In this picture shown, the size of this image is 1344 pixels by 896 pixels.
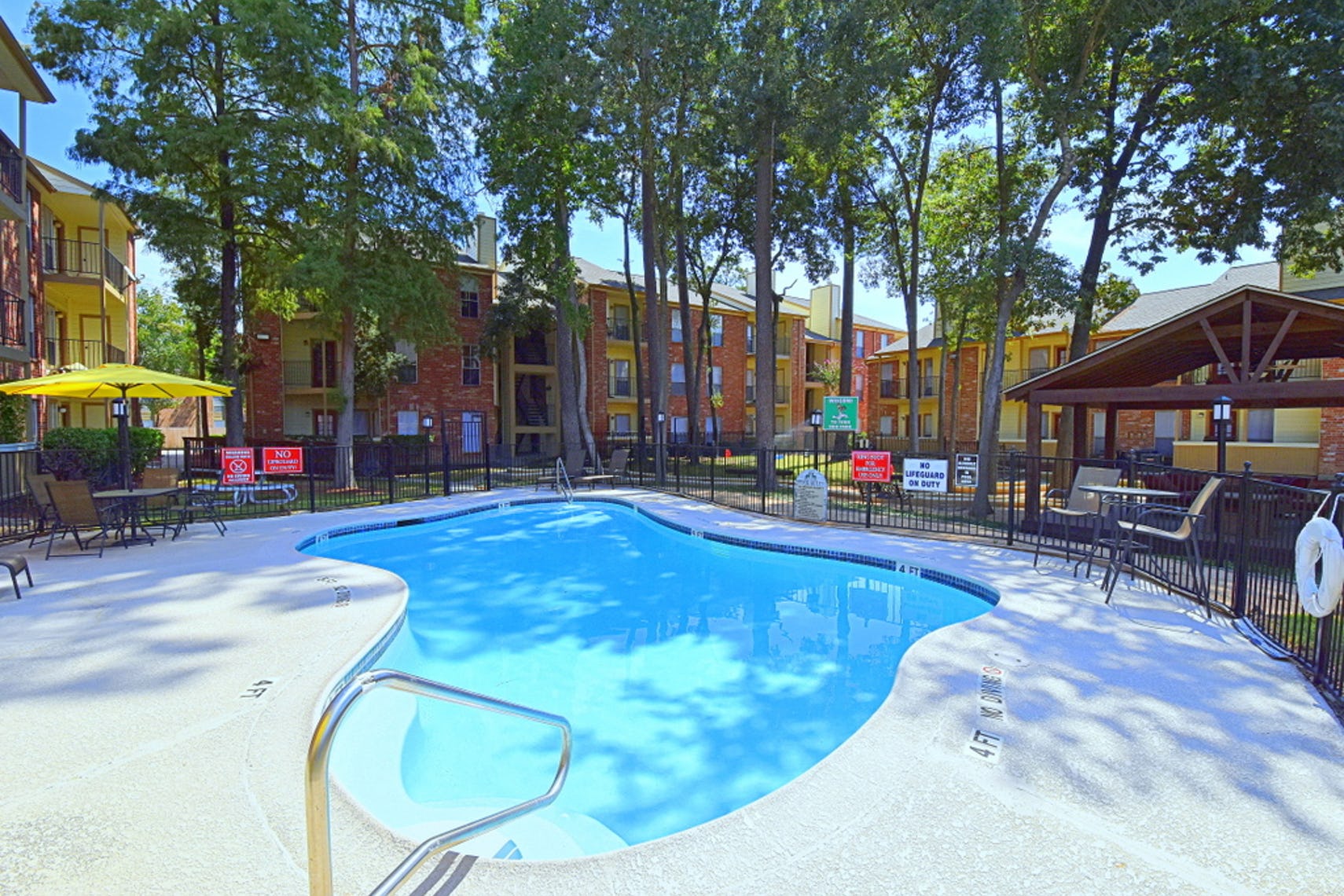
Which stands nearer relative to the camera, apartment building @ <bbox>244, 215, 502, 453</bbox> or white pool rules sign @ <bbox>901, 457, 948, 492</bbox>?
white pool rules sign @ <bbox>901, 457, 948, 492</bbox>

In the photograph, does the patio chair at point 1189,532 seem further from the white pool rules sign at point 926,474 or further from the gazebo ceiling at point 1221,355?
the gazebo ceiling at point 1221,355

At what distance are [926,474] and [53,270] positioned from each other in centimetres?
2338

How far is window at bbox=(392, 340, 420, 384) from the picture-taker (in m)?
26.4

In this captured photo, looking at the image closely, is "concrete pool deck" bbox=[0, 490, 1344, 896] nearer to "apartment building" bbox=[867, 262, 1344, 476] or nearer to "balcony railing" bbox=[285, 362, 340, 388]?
"apartment building" bbox=[867, 262, 1344, 476]

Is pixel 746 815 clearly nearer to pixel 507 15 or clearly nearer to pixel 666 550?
pixel 666 550

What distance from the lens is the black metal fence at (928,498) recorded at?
17.3 ft

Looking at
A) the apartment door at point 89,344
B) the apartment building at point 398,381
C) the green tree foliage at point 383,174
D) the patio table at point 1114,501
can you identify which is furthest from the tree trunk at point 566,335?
the patio table at point 1114,501

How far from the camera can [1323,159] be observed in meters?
12.3

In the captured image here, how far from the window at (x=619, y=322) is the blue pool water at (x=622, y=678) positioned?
2204 centimetres

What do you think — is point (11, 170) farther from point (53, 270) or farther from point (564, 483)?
point (564, 483)

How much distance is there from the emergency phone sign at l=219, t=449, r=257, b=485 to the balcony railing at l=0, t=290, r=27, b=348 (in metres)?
4.78

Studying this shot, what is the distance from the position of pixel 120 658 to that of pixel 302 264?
45.0 ft

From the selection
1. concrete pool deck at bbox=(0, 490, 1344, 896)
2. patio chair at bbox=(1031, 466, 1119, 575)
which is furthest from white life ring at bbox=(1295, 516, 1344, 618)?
patio chair at bbox=(1031, 466, 1119, 575)

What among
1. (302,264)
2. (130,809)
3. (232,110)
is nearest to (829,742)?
(130,809)
